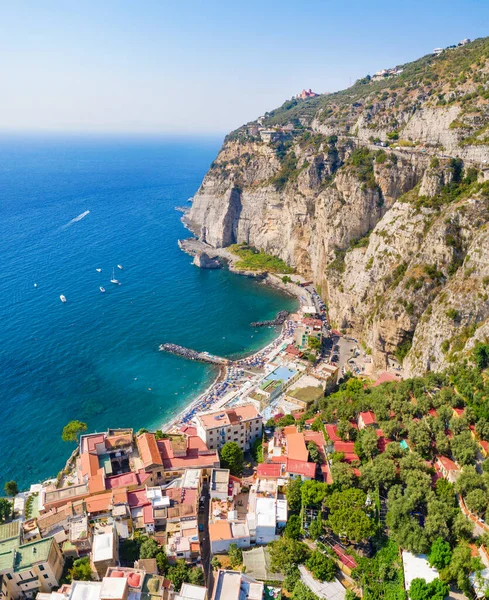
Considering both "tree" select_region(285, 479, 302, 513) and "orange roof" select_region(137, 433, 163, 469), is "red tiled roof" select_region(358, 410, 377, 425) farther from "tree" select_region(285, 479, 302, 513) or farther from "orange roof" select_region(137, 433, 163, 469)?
"orange roof" select_region(137, 433, 163, 469)

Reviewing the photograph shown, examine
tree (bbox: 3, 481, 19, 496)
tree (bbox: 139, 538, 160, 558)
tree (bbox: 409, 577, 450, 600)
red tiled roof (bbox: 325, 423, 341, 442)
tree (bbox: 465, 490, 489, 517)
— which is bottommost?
tree (bbox: 3, 481, 19, 496)

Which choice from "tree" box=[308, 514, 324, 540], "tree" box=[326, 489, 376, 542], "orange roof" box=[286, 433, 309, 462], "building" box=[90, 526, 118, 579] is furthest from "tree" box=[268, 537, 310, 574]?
"building" box=[90, 526, 118, 579]

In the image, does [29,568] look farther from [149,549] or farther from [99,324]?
[99,324]

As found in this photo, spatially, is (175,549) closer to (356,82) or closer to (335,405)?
(335,405)

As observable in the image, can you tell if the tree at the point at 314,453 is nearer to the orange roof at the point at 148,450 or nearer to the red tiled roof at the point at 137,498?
the orange roof at the point at 148,450

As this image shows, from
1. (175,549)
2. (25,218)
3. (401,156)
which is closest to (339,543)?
(175,549)

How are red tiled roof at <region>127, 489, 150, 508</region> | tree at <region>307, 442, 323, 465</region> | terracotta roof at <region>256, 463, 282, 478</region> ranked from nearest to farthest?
red tiled roof at <region>127, 489, 150, 508</region> → terracotta roof at <region>256, 463, 282, 478</region> → tree at <region>307, 442, 323, 465</region>

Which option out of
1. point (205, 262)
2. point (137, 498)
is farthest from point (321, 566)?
point (205, 262)
